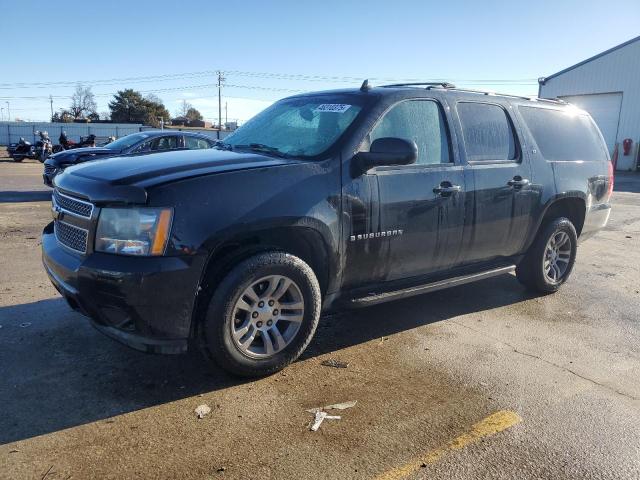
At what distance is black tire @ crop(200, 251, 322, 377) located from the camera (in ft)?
10.8

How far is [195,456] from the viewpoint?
275 centimetres

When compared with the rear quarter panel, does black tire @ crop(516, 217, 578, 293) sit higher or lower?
lower

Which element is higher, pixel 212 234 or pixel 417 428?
pixel 212 234

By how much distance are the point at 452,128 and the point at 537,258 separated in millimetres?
1868

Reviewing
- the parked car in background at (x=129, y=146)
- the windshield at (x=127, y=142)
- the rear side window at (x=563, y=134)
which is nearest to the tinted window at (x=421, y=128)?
the rear side window at (x=563, y=134)

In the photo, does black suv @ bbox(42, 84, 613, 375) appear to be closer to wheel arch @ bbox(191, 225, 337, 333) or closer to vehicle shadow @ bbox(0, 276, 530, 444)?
wheel arch @ bbox(191, 225, 337, 333)

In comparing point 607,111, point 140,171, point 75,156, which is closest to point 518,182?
point 140,171

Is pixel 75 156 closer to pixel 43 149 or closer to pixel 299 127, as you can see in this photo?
pixel 299 127

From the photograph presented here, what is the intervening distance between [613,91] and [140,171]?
108 feet

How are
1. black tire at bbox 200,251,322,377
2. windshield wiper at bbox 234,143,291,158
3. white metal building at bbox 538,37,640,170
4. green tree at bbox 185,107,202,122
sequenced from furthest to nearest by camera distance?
green tree at bbox 185,107,202,122 < white metal building at bbox 538,37,640,170 < windshield wiper at bbox 234,143,291,158 < black tire at bbox 200,251,322,377

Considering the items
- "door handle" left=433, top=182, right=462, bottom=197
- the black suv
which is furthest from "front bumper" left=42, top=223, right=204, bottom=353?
"door handle" left=433, top=182, right=462, bottom=197

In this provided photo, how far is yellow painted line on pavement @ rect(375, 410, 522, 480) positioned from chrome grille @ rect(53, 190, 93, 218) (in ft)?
7.45

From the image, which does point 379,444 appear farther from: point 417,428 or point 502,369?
point 502,369

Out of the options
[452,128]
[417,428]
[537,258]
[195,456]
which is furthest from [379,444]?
[537,258]
